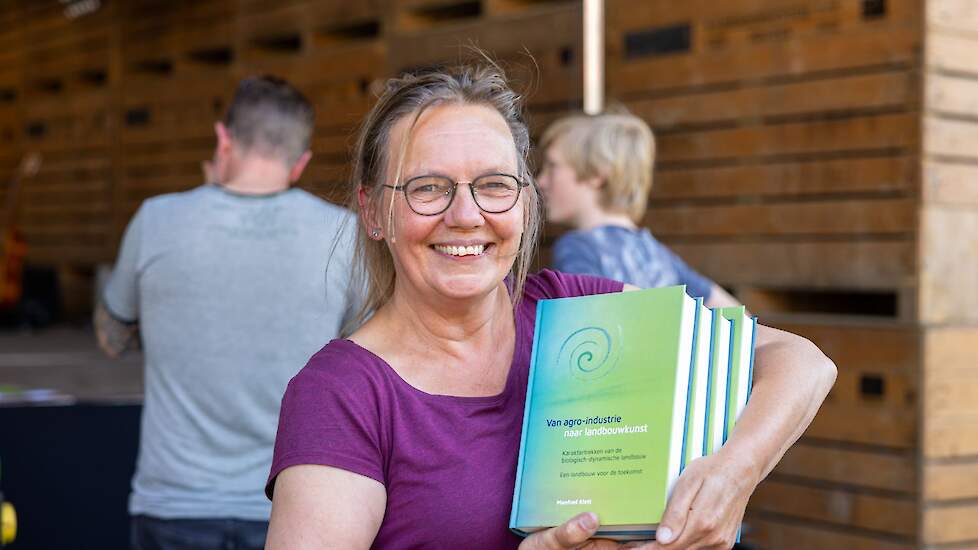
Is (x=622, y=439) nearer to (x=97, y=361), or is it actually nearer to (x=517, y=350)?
(x=517, y=350)

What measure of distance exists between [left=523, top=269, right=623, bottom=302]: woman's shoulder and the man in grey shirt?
1036 mm

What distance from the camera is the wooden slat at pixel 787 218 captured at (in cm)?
418

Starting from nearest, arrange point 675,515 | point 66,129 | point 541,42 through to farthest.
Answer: point 675,515, point 541,42, point 66,129

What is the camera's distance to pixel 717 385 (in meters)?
1.58

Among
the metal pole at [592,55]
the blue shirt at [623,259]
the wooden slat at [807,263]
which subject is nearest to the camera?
the blue shirt at [623,259]

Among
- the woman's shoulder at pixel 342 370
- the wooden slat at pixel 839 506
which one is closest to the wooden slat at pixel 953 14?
the wooden slat at pixel 839 506

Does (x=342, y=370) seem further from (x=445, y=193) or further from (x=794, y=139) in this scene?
(x=794, y=139)

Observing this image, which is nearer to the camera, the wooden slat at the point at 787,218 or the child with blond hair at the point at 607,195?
the child with blond hair at the point at 607,195

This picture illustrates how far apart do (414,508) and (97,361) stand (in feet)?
22.5

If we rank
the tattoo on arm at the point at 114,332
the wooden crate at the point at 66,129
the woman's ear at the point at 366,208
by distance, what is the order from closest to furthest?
the woman's ear at the point at 366,208
the tattoo on arm at the point at 114,332
the wooden crate at the point at 66,129

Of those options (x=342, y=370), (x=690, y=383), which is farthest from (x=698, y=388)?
(x=342, y=370)

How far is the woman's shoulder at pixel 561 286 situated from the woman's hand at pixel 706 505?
0.43m

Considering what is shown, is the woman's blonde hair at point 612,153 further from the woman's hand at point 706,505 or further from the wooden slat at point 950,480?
the woman's hand at point 706,505

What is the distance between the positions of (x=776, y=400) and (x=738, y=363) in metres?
0.07
